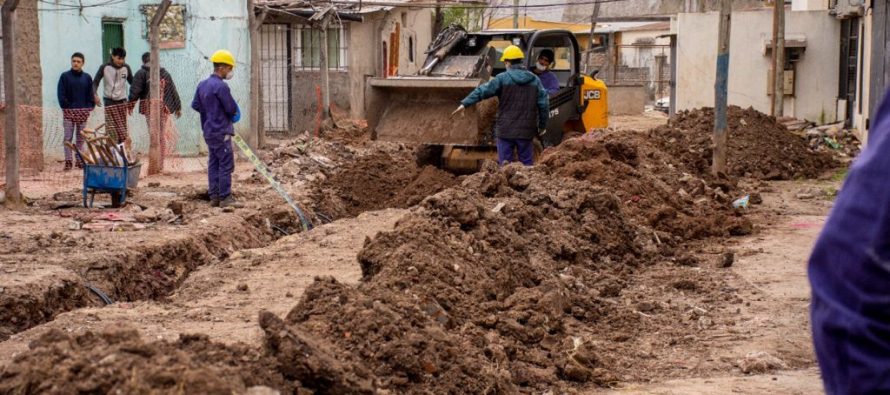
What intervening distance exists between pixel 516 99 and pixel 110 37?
913cm

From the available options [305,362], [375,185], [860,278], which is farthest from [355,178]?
[860,278]

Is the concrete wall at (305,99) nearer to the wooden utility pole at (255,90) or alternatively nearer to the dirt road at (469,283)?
the wooden utility pole at (255,90)

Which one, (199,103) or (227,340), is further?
(199,103)

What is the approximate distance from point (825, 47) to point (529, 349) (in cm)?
2317

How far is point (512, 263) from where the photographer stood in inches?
344

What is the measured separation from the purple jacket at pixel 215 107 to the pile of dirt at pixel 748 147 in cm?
714

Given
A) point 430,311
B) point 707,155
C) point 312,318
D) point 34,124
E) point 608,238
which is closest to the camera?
point 312,318

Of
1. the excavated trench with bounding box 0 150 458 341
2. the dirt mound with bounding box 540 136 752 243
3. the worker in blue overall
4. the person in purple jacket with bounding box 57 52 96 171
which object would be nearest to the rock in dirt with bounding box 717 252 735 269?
the dirt mound with bounding box 540 136 752 243

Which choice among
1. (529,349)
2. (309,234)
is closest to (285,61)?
(309,234)

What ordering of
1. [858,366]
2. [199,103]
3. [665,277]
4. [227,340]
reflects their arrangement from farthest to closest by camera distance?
[199,103] → [665,277] → [227,340] → [858,366]

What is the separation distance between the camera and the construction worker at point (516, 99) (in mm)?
15141

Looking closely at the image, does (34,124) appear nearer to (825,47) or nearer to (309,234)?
(309,234)

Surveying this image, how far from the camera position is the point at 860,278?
171cm

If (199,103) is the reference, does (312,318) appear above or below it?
below
